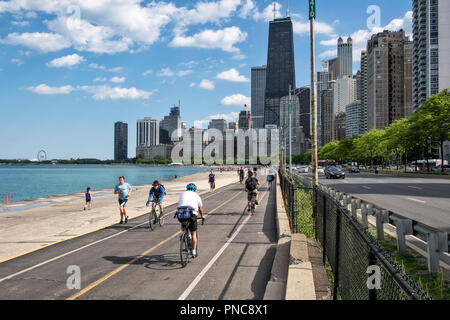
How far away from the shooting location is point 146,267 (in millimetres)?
8320

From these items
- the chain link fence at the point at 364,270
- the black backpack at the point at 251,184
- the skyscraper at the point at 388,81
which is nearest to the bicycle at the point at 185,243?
the chain link fence at the point at 364,270

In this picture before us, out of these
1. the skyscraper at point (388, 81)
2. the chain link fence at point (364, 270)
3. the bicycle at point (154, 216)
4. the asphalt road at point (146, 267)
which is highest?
the skyscraper at point (388, 81)

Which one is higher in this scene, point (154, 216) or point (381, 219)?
point (381, 219)

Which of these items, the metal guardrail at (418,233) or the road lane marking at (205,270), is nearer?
the road lane marking at (205,270)

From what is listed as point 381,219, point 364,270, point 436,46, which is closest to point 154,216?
point 381,219

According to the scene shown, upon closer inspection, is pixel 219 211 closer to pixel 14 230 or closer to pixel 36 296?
pixel 14 230

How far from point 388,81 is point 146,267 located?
214 metres

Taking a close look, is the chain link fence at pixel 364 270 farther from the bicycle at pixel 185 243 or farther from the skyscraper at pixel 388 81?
the skyscraper at pixel 388 81

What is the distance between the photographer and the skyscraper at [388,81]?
637 feet

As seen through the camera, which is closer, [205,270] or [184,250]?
[205,270]

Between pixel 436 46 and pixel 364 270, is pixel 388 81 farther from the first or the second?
pixel 364 270

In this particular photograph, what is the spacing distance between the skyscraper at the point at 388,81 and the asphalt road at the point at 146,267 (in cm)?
20175

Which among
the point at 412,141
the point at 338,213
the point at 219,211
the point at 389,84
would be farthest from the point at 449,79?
the point at 338,213
